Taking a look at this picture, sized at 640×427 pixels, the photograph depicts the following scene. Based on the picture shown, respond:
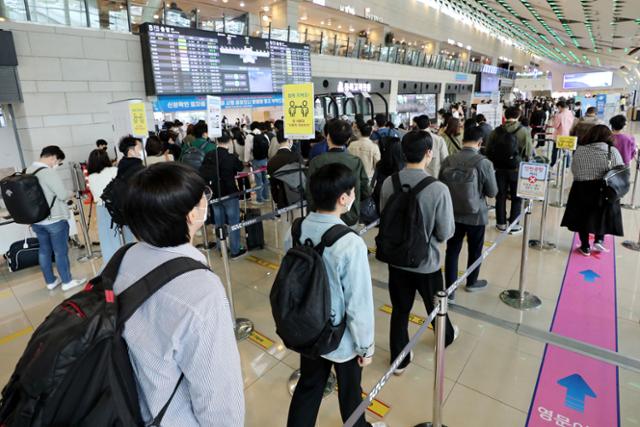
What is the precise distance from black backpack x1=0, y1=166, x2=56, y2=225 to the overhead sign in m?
4.98

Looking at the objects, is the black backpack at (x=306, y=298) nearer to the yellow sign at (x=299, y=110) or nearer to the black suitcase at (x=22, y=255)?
the yellow sign at (x=299, y=110)

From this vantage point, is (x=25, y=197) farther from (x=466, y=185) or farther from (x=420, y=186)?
(x=466, y=185)

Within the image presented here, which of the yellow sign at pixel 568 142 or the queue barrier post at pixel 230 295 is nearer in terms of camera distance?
the queue barrier post at pixel 230 295

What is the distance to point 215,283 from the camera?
3.51ft

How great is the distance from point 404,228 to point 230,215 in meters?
3.24

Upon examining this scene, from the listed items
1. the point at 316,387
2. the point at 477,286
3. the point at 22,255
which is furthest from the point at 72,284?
the point at 477,286

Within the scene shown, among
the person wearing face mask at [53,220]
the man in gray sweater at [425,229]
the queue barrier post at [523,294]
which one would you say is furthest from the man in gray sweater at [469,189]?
the person wearing face mask at [53,220]

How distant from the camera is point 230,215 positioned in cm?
516

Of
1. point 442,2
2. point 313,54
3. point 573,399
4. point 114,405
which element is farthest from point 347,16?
point 114,405

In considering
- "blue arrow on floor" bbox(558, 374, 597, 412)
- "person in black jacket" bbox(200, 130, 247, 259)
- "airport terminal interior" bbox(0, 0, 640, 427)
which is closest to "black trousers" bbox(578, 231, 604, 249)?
"airport terminal interior" bbox(0, 0, 640, 427)

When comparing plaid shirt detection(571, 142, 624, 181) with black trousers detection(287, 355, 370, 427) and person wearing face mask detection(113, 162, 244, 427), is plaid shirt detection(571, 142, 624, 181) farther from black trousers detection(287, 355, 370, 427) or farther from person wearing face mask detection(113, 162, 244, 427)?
person wearing face mask detection(113, 162, 244, 427)

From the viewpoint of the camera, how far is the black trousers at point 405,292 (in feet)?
8.59

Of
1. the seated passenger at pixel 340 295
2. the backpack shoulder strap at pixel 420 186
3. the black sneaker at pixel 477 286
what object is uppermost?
the backpack shoulder strap at pixel 420 186

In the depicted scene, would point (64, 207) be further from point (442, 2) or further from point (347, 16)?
point (442, 2)
